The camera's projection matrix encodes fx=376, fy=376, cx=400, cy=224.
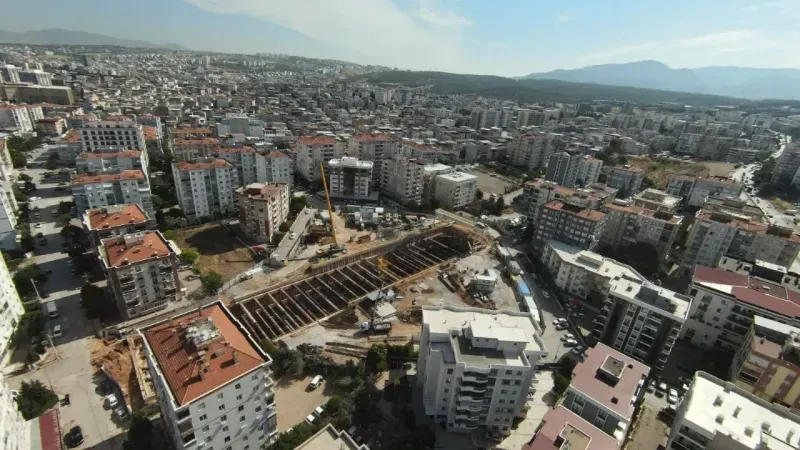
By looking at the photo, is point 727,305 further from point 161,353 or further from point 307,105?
point 307,105

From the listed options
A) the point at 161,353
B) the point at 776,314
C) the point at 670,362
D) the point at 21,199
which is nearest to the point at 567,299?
the point at 670,362

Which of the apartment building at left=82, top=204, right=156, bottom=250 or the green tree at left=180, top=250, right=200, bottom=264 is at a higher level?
the apartment building at left=82, top=204, right=156, bottom=250

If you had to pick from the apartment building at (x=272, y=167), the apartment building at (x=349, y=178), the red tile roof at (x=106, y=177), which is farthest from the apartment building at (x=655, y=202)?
the red tile roof at (x=106, y=177)

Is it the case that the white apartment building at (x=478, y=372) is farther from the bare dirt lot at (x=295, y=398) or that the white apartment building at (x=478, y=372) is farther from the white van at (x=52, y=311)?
the white van at (x=52, y=311)

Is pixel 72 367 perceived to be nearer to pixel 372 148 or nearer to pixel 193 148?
pixel 193 148

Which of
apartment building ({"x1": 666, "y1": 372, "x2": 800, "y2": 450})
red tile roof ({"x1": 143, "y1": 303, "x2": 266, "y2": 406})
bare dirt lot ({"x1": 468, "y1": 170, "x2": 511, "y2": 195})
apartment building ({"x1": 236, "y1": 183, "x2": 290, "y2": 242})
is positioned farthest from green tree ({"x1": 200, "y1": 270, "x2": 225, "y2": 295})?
bare dirt lot ({"x1": 468, "y1": 170, "x2": 511, "y2": 195})

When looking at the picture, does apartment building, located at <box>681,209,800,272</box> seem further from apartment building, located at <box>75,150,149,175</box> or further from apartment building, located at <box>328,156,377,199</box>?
apartment building, located at <box>75,150,149,175</box>
